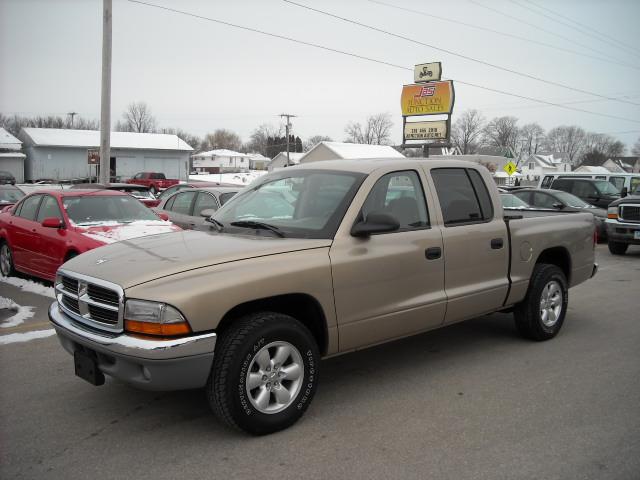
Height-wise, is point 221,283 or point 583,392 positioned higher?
point 221,283

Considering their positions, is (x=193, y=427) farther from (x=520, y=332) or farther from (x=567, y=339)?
(x=567, y=339)

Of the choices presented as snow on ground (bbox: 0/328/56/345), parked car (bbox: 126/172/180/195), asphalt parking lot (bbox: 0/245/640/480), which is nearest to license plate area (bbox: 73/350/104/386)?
asphalt parking lot (bbox: 0/245/640/480)

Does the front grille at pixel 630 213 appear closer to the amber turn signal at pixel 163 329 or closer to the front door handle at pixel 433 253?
the front door handle at pixel 433 253

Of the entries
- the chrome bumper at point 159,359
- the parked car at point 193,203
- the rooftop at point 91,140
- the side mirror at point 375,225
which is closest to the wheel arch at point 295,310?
the chrome bumper at point 159,359

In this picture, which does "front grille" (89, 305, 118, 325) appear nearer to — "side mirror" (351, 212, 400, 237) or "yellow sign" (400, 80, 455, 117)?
"side mirror" (351, 212, 400, 237)

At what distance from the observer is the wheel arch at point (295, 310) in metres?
3.74

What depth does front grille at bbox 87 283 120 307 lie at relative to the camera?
3572mm

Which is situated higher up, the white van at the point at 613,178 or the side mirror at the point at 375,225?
the white van at the point at 613,178

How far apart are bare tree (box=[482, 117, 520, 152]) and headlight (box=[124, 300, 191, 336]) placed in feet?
365

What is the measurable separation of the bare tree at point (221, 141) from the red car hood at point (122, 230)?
417 feet

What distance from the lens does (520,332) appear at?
6055 millimetres

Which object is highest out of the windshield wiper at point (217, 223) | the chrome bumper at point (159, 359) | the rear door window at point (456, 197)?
the rear door window at point (456, 197)

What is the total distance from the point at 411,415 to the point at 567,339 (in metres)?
2.85

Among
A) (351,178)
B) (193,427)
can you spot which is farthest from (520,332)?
(193,427)
